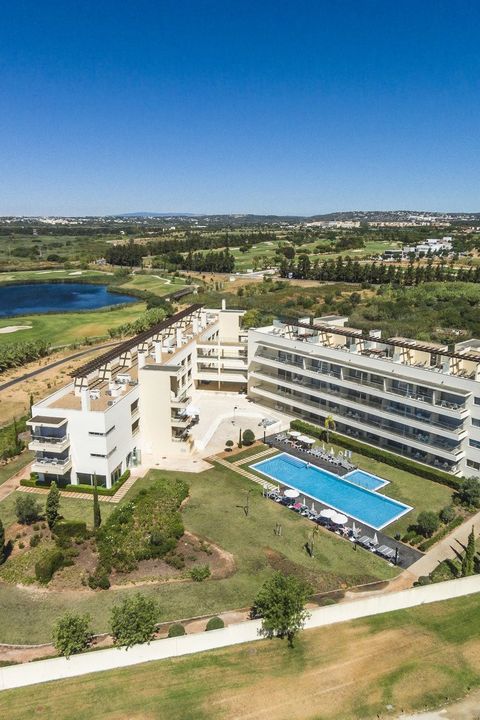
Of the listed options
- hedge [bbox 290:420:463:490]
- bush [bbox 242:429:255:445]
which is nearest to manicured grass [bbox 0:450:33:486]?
bush [bbox 242:429:255:445]

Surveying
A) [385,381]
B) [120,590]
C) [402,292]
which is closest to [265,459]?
[385,381]

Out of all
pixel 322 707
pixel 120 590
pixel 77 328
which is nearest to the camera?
pixel 322 707

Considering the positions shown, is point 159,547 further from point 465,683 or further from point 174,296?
point 174,296

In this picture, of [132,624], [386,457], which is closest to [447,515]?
[386,457]

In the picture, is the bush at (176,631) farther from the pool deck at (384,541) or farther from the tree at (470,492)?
the tree at (470,492)

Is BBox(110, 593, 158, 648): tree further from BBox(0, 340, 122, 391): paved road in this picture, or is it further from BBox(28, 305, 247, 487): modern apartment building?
BBox(0, 340, 122, 391): paved road

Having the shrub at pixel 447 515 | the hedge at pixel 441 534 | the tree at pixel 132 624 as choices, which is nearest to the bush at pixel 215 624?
the tree at pixel 132 624

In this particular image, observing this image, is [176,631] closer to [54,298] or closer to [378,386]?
[378,386]
